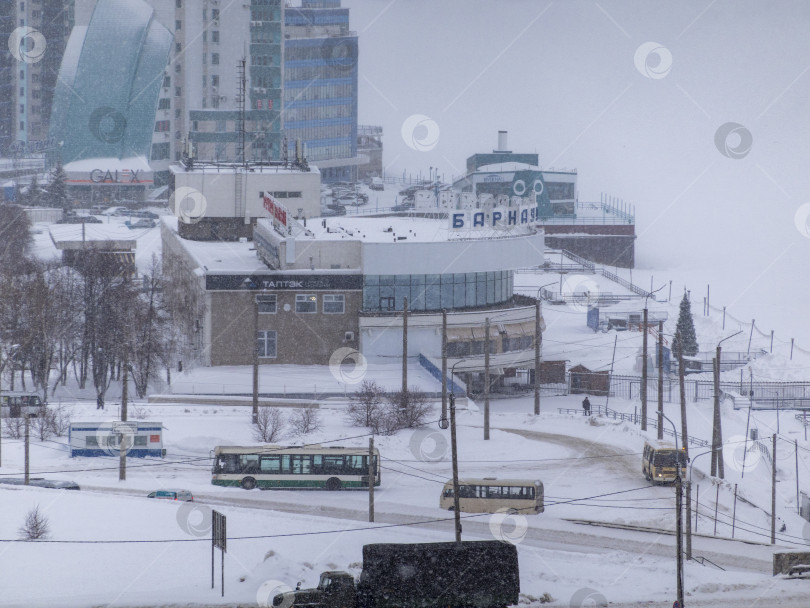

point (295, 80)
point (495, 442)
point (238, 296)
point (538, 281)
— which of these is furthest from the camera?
point (295, 80)

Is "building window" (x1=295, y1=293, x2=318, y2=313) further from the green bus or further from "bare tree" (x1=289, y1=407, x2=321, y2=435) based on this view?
the green bus

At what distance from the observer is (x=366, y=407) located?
37812 millimetres

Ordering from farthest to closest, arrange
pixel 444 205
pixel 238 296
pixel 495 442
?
pixel 444 205
pixel 238 296
pixel 495 442

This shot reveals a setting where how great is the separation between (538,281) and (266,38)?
3936cm

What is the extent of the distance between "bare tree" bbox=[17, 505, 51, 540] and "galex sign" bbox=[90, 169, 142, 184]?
77.1 m

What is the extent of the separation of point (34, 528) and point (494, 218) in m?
28.2

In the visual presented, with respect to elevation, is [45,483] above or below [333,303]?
below

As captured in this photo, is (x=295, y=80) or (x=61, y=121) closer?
(x=61, y=121)

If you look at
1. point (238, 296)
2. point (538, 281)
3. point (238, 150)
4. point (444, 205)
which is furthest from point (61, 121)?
point (238, 296)

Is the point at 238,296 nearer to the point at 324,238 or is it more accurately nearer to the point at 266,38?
the point at 324,238

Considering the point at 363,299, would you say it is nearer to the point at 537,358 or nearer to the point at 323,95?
the point at 537,358

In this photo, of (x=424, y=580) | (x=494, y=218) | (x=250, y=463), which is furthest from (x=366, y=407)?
(x=424, y=580)

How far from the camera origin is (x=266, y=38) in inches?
4092

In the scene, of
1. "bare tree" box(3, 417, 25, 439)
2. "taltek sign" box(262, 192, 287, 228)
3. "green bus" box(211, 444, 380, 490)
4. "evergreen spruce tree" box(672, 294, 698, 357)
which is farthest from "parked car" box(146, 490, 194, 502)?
"evergreen spruce tree" box(672, 294, 698, 357)
